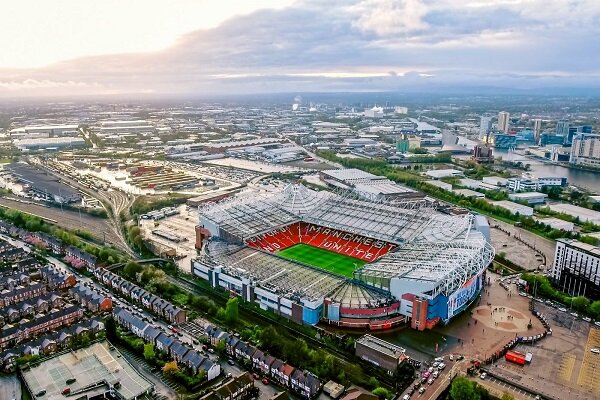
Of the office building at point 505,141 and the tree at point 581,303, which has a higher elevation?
the office building at point 505,141

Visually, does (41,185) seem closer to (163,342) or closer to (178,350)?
(163,342)

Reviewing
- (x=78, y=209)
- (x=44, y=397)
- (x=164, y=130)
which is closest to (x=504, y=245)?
(x=44, y=397)

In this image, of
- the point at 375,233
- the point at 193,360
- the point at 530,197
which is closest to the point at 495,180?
the point at 530,197

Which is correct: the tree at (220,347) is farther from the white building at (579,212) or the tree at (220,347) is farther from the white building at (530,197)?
the white building at (530,197)

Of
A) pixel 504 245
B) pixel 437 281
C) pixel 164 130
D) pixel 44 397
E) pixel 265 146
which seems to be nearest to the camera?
pixel 44 397

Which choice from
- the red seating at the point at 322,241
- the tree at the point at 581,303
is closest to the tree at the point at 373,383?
the red seating at the point at 322,241

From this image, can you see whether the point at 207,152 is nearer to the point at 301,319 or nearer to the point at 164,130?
the point at 164,130
